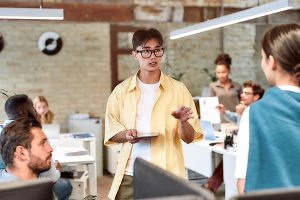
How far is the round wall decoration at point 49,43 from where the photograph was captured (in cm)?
738

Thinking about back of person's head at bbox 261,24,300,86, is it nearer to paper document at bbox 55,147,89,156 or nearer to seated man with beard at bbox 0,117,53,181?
seated man with beard at bbox 0,117,53,181

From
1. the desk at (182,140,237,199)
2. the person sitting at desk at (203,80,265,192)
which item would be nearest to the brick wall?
the desk at (182,140,237,199)

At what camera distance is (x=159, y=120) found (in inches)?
97.6

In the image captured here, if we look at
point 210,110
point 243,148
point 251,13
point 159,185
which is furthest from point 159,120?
point 210,110

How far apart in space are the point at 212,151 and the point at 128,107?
2.52m

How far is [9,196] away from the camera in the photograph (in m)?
0.89

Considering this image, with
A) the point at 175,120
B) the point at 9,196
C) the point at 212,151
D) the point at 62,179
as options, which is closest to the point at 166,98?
the point at 175,120

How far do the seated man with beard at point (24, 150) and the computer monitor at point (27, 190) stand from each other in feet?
3.74

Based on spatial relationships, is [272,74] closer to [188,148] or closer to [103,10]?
[188,148]

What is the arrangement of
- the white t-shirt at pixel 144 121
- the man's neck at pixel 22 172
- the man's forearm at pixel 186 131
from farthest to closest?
the white t-shirt at pixel 144 121, the man's forearm at pixel 186 131, the man's neck at pixel 22 172

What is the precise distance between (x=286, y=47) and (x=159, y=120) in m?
1.15

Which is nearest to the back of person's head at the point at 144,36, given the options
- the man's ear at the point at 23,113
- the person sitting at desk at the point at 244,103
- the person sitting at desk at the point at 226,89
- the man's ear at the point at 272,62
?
the man's ear at the point at 272,62

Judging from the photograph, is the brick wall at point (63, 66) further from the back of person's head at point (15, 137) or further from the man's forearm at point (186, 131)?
the man's forearm at point (186, 131)

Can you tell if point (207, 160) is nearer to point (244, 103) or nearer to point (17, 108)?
point (244, 103)
